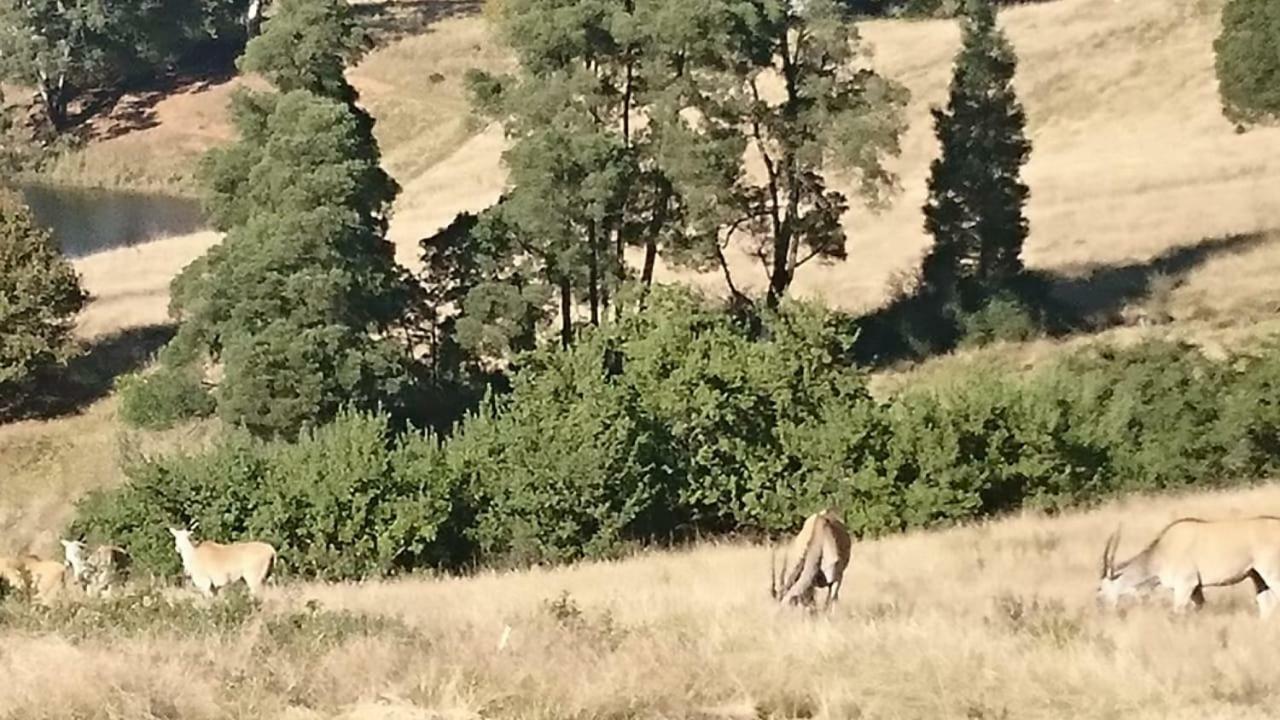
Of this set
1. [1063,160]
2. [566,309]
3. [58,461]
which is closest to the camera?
[58,461]

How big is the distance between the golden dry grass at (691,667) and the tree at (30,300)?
93.5 feet

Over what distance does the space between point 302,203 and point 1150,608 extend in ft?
78.0

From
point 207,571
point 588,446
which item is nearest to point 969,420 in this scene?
point 588,446

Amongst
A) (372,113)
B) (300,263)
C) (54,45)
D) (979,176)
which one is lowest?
(372,113)

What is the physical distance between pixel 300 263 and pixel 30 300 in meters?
10.2

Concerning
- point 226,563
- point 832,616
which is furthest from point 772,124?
point 832,616

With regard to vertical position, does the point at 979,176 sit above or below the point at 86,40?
below

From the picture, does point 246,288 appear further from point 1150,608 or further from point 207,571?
point 1150,608

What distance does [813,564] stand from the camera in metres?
13.8

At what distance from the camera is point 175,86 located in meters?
101

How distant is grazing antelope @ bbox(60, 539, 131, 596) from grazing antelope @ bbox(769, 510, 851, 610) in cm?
780

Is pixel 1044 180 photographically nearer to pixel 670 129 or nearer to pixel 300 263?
pixel 670 129

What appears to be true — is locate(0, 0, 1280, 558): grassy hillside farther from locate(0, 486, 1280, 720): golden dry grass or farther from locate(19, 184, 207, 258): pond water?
locate(0, 486, 1280, 720): golden dry grass

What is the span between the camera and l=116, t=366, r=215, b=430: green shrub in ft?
115
